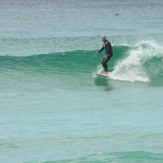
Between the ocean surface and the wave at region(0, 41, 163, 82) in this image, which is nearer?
the ocean surface

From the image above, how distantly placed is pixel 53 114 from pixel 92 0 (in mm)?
114054

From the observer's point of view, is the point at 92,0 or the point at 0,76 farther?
the point at 92,0

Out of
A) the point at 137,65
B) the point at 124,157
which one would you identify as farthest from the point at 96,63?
the point at 124,157

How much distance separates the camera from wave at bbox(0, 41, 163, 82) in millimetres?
21594

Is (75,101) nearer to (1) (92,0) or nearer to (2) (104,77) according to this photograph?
(2) (104,77)

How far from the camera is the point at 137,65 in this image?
73.7ft

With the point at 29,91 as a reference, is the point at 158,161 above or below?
above

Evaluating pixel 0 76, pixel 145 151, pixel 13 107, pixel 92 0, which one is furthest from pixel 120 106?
pixel 92 0

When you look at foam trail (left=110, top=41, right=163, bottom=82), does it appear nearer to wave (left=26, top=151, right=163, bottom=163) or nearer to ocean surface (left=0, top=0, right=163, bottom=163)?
ocean surface (left=0, top=0, right=163, bottom=163)

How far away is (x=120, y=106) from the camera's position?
15594mm

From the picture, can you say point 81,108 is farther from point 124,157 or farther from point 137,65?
point 137,65

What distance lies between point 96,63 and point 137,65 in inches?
151

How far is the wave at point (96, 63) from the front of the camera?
21.6 metres

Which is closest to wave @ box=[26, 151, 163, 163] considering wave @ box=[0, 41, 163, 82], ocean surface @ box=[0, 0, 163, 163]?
ocean surface @ box=[0, 0, 163, 163]
